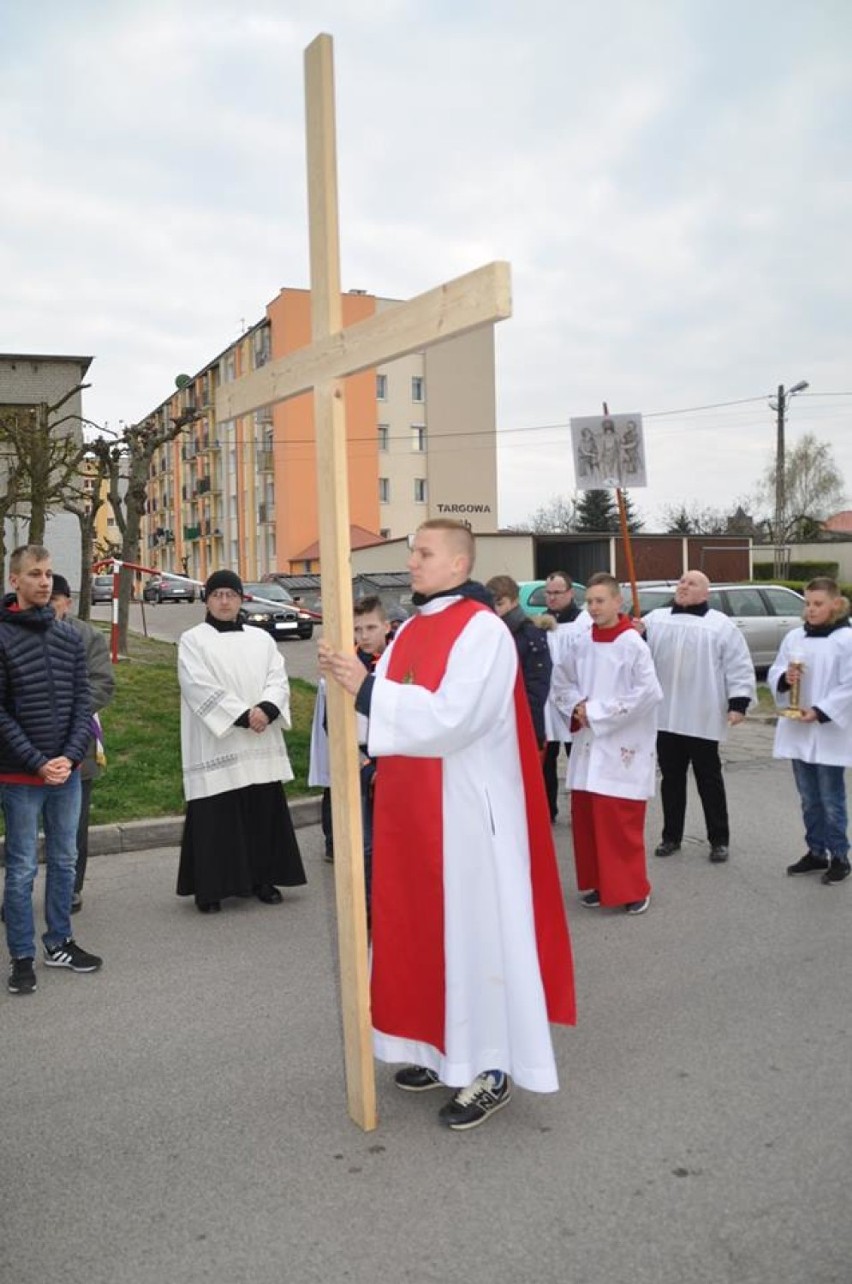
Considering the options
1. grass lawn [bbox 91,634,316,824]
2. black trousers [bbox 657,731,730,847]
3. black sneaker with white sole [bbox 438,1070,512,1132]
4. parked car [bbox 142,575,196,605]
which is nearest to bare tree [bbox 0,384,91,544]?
grass lawn [bbox 91,634,316,824]

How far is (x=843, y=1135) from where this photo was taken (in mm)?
3756

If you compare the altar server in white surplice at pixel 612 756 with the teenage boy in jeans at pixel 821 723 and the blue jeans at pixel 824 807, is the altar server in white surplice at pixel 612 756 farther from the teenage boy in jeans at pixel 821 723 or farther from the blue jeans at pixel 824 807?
the blue jeans at pixel 824 807

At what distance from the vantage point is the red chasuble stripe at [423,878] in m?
3.90

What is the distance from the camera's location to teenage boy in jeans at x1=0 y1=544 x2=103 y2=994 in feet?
17.6

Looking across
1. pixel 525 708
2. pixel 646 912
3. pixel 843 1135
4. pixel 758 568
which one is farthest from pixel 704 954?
pixel 758 568

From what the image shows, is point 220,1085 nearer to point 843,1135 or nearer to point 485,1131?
point 485,1131

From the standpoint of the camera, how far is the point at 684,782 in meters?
7.86

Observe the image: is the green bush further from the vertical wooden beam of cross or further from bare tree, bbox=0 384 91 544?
the vertical wooden beam of cross

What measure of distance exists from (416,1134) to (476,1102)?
232mm

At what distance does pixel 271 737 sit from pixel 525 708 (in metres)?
3.16

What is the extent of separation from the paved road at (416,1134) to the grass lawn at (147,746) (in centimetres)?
277

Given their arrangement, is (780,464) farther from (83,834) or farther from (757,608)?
(83,834)

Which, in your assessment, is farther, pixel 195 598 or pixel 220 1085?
pixel 195 598

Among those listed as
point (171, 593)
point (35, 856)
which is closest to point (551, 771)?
point (35, 856)
